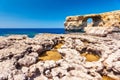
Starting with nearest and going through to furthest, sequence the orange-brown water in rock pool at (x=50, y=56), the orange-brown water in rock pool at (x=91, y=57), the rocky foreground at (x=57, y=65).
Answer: the rocky foreground at (x=57, y=65) < the orange-brown water in rock pool at (x=50, y=56) < the orange-brown water in rock pool at (x=91, y=57)

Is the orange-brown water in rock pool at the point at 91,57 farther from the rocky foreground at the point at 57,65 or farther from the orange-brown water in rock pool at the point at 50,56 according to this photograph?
the orange-brown water in rock pool at the point at 50,56

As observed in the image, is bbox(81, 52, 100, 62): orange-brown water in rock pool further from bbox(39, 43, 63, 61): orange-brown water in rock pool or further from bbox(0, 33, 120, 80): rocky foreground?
bbox(39, 43, 63, 61): orange-brown water in rock pool

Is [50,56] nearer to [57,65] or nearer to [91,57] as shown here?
[57,65]

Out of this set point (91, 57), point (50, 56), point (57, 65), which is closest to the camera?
point (57, 65)

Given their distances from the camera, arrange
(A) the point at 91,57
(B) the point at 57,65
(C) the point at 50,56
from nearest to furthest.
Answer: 1. (B) the point at 57,65
2. (C) the point at 50,56
3. (A) the point at 91,57

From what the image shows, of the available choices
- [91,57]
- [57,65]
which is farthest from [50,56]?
[91,57]

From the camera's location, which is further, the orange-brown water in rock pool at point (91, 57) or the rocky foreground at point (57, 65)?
the orange-brown water in rock pool at point (91, 57)

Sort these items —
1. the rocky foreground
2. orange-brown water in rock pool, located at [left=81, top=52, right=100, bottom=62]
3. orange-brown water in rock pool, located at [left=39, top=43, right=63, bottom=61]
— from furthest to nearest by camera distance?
orange-brown water in rock pool, located at [left=81, top=52, right=100, bottom=62]
orange-brown water in rock pool, located at [left=39, top=43, right=63, bottom=61]
the rocky foreground

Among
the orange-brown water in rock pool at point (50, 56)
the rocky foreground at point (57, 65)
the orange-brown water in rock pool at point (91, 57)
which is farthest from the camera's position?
the orange-brown water in rock pool at point (91, 57)

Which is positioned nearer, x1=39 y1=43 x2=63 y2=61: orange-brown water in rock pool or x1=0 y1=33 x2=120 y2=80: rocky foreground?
x1=0 y1=33 x2=120 y2=80: rocky foreground

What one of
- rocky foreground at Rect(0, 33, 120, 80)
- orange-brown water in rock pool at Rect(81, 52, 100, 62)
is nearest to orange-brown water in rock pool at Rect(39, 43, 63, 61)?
rocky foreground at Rect(0, 33, 120, 80)

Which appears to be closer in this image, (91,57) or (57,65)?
(57,65)

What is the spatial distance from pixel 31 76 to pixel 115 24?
40.8m

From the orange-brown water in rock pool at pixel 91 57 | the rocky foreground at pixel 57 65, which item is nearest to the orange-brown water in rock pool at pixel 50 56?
the rocky foreground at pixel 57 65
